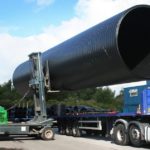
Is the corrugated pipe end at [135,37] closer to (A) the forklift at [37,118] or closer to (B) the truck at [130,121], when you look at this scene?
(B) the truck at [130,121]

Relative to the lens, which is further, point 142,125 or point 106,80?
point 106,80

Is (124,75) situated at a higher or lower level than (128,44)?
lower

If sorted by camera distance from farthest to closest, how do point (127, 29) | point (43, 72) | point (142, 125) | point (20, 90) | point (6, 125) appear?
point (20, 90)
point (43, 72)
point (6, 125)
point (127, 29)
point (142, 125)

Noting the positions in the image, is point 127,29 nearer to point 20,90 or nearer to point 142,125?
point 142,125

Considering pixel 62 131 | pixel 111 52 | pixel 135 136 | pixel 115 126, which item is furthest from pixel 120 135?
pixel 62 131

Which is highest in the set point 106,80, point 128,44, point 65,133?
point 128,44

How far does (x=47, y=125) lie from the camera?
2142 centimetres

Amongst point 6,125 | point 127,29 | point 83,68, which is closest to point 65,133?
point 6,125

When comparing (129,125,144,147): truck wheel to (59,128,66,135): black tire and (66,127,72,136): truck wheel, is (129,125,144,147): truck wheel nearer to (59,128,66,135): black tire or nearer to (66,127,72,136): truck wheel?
(66,127,72,136): truck wheel

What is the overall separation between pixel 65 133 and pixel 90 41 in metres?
8.09

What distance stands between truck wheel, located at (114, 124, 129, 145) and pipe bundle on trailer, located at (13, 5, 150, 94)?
1.89 metres

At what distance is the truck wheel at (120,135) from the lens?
17.4 m

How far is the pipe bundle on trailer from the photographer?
16469mm

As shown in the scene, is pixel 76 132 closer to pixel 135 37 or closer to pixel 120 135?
pixel 120 135
